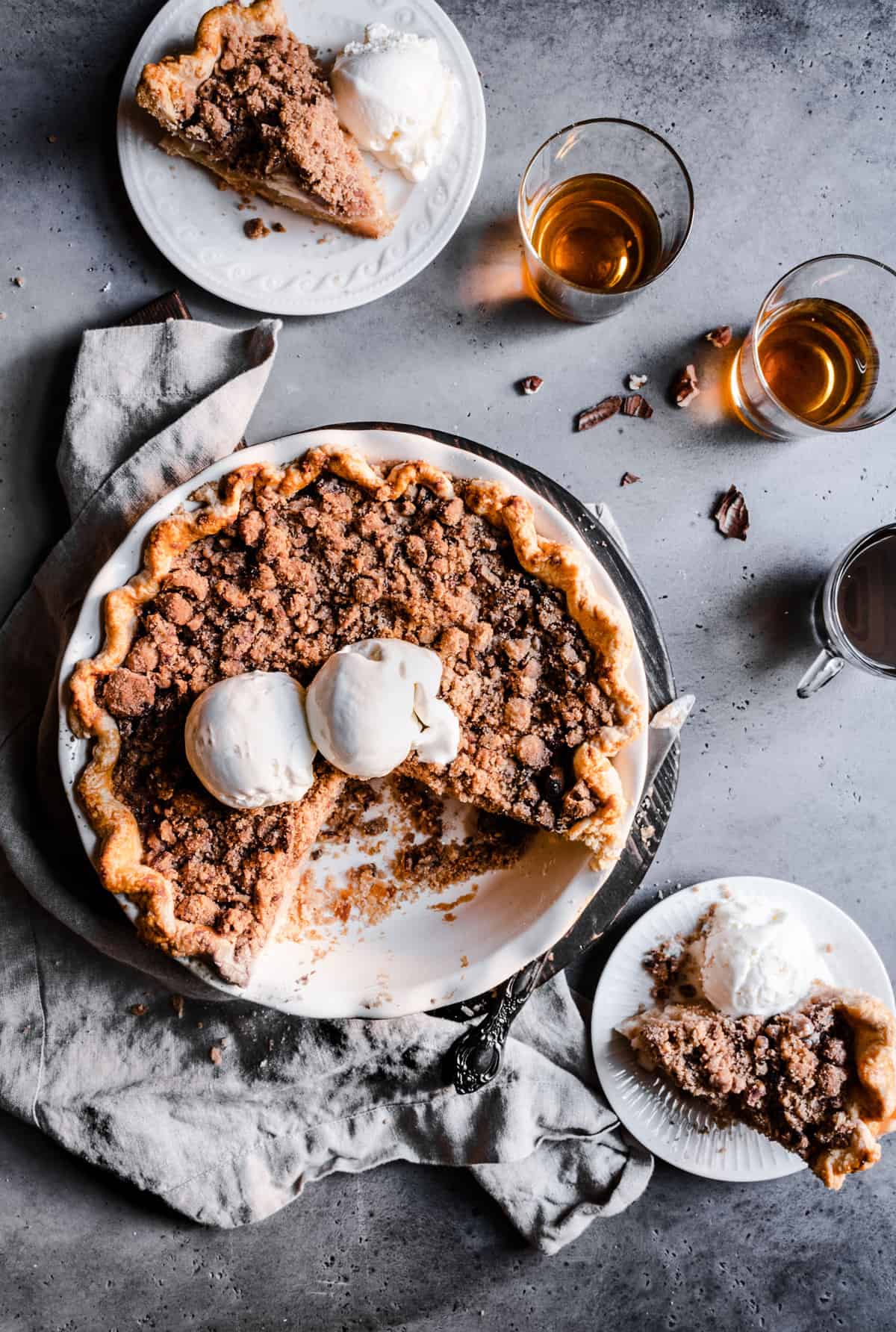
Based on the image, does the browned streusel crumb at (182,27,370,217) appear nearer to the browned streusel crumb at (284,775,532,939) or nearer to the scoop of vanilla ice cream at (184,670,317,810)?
the scoop of vanilla ice cream at (184,670,317,810)

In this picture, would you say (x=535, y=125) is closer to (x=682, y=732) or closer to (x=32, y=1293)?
(x=682, y=732)

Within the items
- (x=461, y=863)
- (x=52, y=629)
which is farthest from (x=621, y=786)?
(x=52, y=629)

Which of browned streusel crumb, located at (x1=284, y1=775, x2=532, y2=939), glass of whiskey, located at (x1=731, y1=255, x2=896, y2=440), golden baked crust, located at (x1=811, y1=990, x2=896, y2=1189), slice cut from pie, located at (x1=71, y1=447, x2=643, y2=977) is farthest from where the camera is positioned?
glass of whiskey, located at (x1=731, y1=255, x2=896, y2=440)

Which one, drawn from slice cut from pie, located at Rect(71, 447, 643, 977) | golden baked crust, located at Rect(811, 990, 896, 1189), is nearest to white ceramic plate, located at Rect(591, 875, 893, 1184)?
golden baked crust, located at Rect(811, 990, 896, 1189)

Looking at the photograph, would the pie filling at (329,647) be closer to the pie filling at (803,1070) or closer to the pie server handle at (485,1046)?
the pie server handle at (485,1046)

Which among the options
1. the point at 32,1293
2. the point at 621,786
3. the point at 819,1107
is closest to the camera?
the point at 621,786
